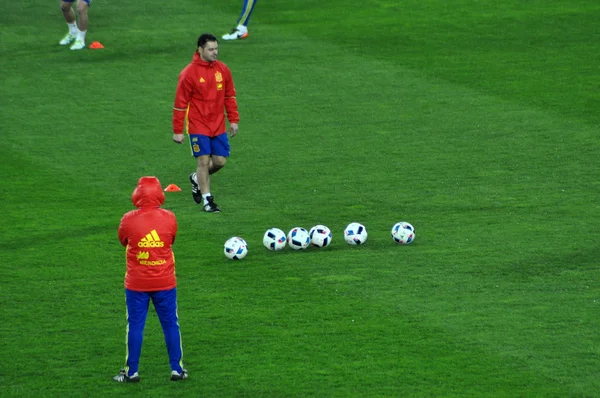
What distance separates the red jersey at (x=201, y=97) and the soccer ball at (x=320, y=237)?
7.92ft

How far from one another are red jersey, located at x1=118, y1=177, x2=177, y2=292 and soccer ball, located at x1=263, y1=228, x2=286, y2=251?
3608 millimetres

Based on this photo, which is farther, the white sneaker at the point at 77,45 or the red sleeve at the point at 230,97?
the white sneaker at the point at 77,45

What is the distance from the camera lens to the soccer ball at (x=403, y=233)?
42.1 ft

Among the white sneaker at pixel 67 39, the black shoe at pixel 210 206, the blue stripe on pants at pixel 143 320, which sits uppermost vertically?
the white sneaker at pixel 67 39

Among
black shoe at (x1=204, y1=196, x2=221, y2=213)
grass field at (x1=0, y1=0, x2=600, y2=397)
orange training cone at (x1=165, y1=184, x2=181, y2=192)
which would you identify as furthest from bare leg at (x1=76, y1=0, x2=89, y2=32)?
black shoe at (x1=204, y1=196, x2=221, y2=213)

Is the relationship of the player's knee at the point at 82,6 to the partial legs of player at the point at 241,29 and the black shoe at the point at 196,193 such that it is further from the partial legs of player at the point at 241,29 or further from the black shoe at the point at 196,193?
the black shoe at the point at 196,193

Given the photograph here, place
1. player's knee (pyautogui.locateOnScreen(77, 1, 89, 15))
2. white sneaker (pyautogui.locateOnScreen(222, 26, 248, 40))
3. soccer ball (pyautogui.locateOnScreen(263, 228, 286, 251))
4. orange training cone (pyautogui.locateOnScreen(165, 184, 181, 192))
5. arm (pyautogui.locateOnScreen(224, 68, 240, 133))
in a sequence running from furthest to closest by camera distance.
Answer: white sneaker (pyautogui.locateOnScreen(222, 26, 248, 40)) → player's knee (pyautogui.locateOnScreen(77, 1, 89, 15)) → orange training cone (pyautogui.locateOnScreen(165, 184, 181, 192)) → arm (pyautogui.locateOnScreen(224, 68, 240, 133)) → soccer ball (pyautogui.locateOnScreen(263, 228, 286, 251))

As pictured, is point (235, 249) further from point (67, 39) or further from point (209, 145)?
point (67, 39)

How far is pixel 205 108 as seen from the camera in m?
14.2

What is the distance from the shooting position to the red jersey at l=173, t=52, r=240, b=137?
14102 millimetres

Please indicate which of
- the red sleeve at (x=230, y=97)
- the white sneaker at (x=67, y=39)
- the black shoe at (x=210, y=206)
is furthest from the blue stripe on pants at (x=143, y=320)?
the white sneaker at (x=67, y=39)

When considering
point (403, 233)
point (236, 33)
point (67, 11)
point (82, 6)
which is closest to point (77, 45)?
point (67, 11)

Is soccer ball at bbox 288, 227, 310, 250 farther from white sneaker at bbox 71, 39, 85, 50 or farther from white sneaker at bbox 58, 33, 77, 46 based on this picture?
white sneaker at bbox 58, 33, 77, 46

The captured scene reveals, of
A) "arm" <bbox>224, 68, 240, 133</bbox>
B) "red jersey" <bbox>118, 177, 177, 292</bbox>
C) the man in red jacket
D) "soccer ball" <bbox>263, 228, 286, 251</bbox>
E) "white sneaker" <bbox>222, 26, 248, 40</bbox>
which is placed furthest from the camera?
"white sneaker" <bbox>222, 26, 248, 40</bbox>
